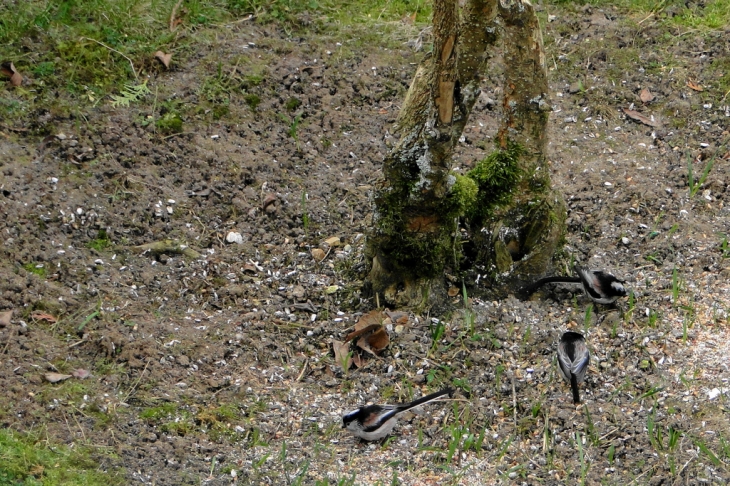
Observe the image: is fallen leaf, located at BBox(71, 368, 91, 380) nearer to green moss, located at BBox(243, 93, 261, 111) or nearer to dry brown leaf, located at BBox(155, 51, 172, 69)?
green moss, located at BBox(243, 93, 261, 111)

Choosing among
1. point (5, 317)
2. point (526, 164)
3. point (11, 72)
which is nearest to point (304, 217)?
point (526, 164)

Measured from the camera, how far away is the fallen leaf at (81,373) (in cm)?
355

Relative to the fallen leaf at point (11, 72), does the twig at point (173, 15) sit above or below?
above

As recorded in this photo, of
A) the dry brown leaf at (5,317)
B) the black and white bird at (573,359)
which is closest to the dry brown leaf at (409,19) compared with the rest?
the black and white bird at (573,359)

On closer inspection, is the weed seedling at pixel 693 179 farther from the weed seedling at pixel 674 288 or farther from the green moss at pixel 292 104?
the green moss at pixel 292 104

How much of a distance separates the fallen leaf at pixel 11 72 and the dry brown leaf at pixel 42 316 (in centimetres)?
172

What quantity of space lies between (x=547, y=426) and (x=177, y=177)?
240 cm

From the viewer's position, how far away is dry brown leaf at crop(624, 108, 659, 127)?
5.27 metres

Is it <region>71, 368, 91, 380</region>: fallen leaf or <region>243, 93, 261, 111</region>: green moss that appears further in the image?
<region>243, 93, 261, 111</region>: green moss

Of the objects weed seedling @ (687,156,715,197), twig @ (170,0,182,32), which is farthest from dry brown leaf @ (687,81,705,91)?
twig @ (170,0,182,32)

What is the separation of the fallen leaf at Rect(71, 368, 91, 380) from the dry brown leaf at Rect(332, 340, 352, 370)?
1.07m

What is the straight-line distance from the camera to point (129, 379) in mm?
3615

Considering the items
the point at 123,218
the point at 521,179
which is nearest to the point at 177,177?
Answer: the point at 123,218

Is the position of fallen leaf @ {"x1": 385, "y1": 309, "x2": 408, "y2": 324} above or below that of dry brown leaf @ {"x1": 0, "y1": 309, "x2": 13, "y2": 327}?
above
